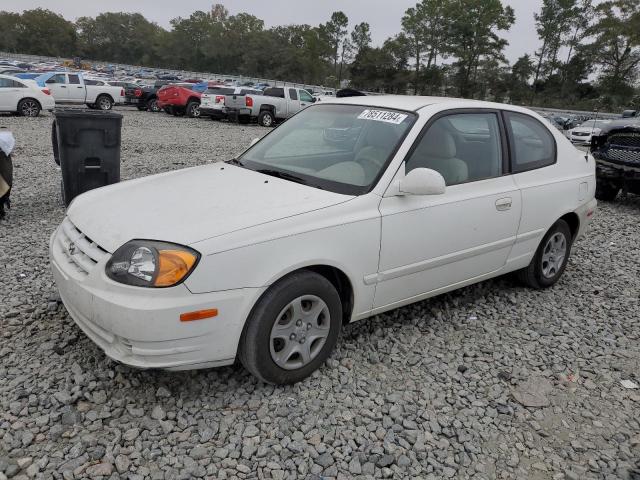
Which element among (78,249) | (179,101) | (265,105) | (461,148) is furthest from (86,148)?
(179,101)

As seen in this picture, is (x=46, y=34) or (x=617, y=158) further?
(x=46, y=34)

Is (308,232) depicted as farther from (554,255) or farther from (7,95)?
(7,95)

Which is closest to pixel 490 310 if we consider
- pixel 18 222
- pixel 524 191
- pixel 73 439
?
pixel 524 191

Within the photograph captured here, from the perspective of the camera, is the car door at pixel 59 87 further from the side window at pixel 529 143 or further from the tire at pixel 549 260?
the tire at pixel 549 260

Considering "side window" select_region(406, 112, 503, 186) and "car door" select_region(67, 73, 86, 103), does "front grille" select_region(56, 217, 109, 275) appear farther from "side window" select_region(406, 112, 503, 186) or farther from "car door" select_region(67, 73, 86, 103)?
"car door" select_region(67, 73, 86, 103)

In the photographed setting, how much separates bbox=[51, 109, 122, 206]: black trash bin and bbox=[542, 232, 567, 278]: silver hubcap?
474 cm

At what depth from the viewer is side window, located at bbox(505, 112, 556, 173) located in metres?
4.04

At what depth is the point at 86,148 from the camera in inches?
229

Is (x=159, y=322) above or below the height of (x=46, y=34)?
below

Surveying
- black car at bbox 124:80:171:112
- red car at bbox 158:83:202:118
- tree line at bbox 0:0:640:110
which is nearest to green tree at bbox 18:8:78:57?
tree line at bbox 0:0:640:110

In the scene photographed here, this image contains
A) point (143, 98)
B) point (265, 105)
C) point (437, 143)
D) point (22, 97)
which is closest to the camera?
point (437, 143)

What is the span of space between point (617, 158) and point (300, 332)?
25.6ft

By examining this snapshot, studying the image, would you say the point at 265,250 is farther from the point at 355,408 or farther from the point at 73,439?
the point at 73,439

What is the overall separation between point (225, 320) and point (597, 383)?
242 centimetres
